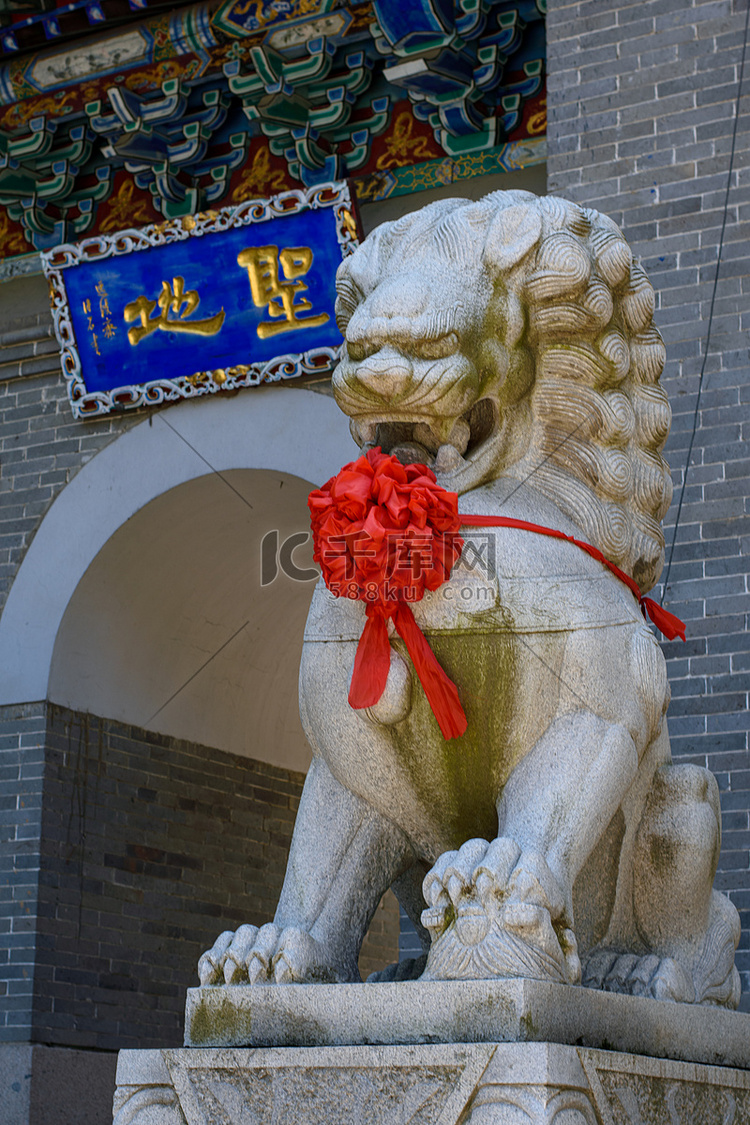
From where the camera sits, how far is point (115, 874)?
4934mm

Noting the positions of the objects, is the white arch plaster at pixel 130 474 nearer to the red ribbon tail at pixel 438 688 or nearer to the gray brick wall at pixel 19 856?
the gray brick wall at pixel 19 856

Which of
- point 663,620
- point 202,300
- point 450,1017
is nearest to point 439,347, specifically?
point 663,620

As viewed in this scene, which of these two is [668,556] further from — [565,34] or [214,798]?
[214,798]

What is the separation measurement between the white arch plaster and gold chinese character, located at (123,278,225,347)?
248 millimetres

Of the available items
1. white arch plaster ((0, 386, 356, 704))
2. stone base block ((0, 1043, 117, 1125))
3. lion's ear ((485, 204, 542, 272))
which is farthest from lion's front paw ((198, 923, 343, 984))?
stone base block ((0, 1043, 117, 1125))

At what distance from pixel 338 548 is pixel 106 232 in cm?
345

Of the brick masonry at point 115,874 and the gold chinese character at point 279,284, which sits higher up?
the gold chinese character at point 279,284

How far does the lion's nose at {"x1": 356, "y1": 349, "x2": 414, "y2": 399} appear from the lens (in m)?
1.77

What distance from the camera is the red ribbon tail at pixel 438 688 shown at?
1762 mm

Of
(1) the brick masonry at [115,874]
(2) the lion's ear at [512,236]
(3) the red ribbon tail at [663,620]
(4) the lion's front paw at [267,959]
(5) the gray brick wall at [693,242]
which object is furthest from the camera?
(1) the brick masonry at [115,874]

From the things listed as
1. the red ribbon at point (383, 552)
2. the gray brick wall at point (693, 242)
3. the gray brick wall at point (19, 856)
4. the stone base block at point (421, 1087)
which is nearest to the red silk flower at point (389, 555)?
the red ribbon at point (383, 552)

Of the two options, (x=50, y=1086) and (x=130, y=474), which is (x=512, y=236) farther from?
(x=50, y=1086)

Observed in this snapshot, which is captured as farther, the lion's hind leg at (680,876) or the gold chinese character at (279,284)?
the gold chinese character at (279,284)

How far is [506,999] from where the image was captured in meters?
1.52
